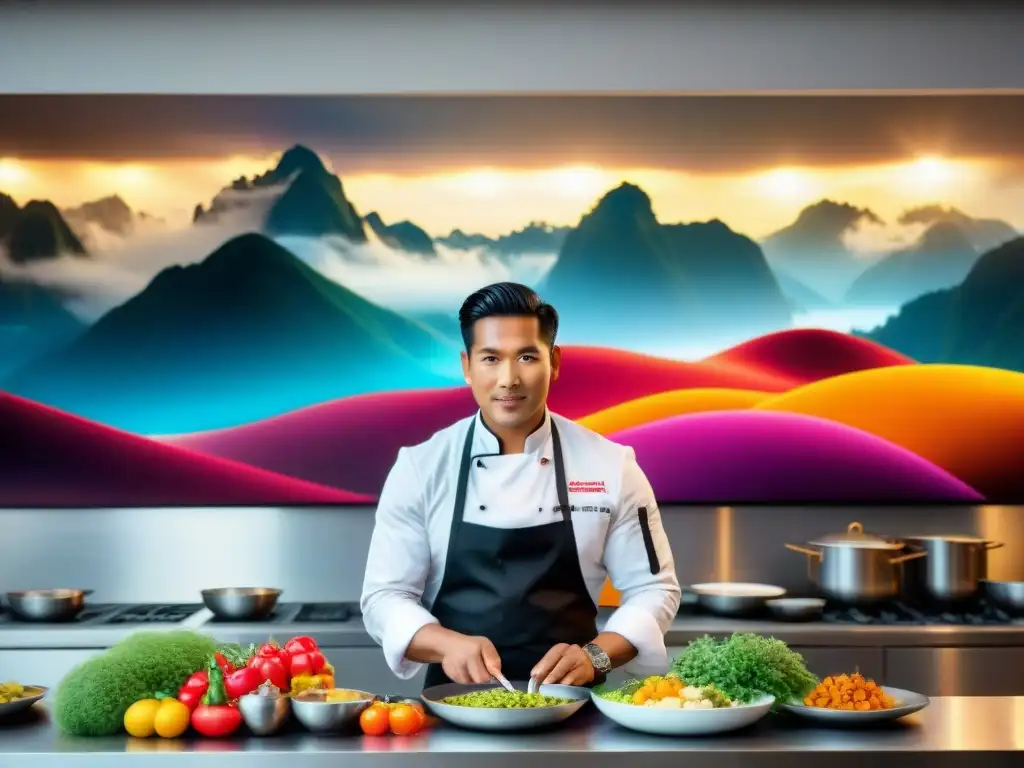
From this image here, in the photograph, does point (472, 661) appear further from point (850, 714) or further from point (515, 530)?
point (850, 714)

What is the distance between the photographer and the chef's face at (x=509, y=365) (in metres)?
2.93

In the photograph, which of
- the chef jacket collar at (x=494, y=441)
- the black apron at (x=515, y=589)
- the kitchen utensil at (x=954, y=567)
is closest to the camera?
the black apron at (x=515, y=589)

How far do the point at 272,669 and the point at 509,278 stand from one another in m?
2.78

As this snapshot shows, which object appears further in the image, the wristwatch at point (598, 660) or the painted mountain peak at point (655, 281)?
the painted mountain peak at point (655, 281)

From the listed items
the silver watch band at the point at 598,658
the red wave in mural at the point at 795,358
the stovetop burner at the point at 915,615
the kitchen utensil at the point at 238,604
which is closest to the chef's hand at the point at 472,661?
the silver watch band at the point at 598,658

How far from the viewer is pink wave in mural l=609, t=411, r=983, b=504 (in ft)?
16.1

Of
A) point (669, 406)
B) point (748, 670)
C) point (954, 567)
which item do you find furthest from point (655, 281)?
point (748, 670)

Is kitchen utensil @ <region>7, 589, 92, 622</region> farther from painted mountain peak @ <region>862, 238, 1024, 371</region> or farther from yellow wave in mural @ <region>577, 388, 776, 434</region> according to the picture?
painted mountain peak @ <region>862, 238, 1024, 371</region>

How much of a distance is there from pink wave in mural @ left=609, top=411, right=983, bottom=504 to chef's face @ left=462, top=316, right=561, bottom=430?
2.02 m

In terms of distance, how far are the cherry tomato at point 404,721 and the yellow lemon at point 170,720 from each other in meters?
0.43

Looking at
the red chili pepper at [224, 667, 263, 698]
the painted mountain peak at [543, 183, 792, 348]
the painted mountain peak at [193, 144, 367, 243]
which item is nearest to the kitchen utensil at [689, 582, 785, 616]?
the painted mountain peak at [543, 183, 792, 348]

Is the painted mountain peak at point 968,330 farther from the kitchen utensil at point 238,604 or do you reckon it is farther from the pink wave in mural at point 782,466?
the kitchen utensil at point 238,604

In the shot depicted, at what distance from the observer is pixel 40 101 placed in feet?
16.1

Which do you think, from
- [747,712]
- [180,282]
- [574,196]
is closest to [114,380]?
[180,282]
